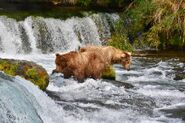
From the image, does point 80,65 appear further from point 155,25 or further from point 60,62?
point 155,25

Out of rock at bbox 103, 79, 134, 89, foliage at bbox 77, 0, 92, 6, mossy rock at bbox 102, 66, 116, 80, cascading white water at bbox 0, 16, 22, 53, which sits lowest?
rock at bbox 103, 79, 134, 89

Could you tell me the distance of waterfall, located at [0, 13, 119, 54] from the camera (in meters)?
18.1

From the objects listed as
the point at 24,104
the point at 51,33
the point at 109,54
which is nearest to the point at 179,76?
the point at 109,54

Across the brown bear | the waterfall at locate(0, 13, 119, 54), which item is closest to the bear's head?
the brown bear

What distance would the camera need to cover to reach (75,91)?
38.4 feet

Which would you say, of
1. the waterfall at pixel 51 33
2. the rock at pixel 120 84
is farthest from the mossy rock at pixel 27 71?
the waterfall at pixel 51 33

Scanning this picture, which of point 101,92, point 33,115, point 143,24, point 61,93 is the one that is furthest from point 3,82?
point 143,24

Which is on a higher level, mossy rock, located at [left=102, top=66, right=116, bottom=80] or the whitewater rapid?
mossy rock, located at [left=102, top=66, right=116, bottom=80]

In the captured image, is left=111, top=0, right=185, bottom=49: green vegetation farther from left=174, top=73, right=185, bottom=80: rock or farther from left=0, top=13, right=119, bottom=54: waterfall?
left=174, top=73, right=185, bottom=80: rock

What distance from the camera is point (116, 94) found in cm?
1166

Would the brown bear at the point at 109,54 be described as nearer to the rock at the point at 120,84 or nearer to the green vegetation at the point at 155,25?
the rock at the point at 120,84

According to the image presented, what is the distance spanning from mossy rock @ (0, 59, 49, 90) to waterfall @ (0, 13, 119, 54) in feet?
20.8

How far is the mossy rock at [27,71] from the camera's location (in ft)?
36.9

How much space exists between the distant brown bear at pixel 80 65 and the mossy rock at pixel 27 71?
2.03 feet
